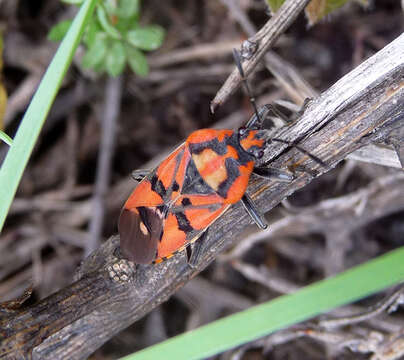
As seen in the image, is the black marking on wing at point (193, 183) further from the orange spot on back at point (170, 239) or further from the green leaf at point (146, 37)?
the green leaf at point (146, 37)

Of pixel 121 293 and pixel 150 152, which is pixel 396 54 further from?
pixel 150 152

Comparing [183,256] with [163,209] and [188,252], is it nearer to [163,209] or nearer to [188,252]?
[188,252]

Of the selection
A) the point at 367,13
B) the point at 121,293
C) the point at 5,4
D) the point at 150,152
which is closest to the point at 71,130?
the point at 150,152

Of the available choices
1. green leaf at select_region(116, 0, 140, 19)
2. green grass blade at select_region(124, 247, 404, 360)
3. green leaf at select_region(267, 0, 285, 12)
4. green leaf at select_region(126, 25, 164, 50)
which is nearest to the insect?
green leaf at select_region(267, 0, 285, 12)

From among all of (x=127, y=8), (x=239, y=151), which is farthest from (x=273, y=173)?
(x=127, y=8)

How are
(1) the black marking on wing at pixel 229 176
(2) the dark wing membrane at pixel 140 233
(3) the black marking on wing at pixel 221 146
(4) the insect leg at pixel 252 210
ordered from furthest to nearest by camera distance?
(3) the black marking on wing at pixel 221 146
(1) the black marking on wing at pixel 229 176
(4) the insect leg at pixel 252 210
(2) the dark wing membrane at pixel 140 233

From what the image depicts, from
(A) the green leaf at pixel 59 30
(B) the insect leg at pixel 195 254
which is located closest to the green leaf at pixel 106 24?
(A) the green leaf at pixel 59 30
